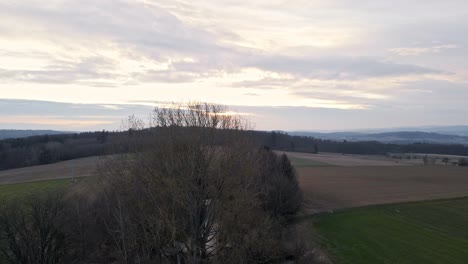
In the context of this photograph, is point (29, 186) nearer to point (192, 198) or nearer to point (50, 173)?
point (50, 173)

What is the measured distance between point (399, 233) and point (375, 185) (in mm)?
25937

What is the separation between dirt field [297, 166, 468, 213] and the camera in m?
52.3

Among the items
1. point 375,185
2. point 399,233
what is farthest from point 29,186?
point 375,185

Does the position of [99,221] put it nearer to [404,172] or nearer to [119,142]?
[119,142]

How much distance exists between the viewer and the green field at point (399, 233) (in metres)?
30.5

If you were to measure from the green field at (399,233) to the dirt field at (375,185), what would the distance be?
369cm

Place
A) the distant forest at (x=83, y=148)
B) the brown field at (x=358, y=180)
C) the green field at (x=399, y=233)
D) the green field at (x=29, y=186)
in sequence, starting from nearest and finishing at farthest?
the green field at (x=399, y=233) < the brown field at (x=358, y=180) < the green field at (x=29, y=186) < the distant forest at (x=83, y=148)

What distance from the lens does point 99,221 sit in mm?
31250

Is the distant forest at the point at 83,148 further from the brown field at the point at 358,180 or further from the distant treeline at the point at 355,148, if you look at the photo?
the brown field at the point at 358,180

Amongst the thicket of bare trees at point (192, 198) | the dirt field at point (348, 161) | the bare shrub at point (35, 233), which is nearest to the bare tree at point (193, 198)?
the thicket of bare trees at point (192, 198)

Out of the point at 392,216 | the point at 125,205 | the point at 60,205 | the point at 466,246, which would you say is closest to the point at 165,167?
the point at 125,205

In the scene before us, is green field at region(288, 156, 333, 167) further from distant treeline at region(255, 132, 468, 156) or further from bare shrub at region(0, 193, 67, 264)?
bare shrub at region(0, 193, 67, 264)

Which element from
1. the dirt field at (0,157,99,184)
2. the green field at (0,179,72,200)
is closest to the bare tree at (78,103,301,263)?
the green field at (0,179,72,200)

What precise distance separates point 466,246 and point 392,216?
38.5 feet
